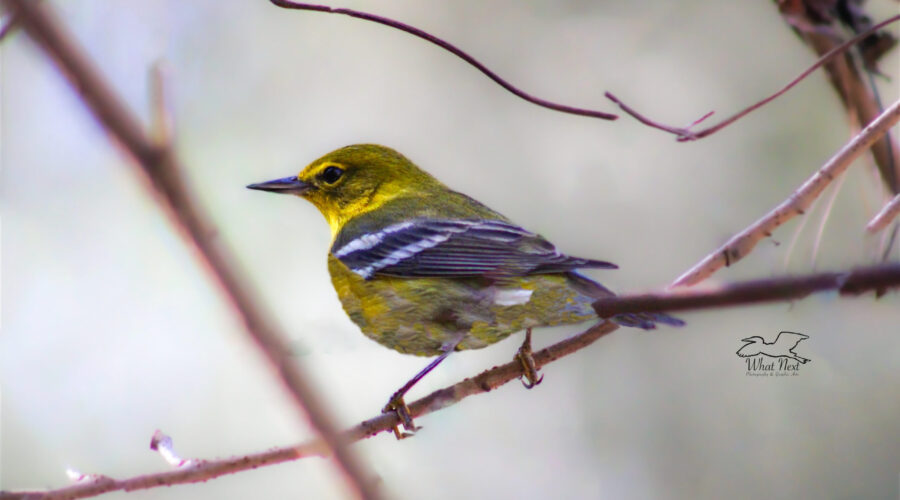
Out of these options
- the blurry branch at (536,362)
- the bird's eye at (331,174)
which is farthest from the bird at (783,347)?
the bird's eye at (331,174)

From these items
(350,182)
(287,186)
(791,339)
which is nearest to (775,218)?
(791,339)

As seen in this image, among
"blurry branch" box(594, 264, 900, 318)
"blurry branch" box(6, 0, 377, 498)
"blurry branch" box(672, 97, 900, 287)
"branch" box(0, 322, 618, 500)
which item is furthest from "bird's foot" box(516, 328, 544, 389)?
"blurry branch" box(6, 0, 377, 498)

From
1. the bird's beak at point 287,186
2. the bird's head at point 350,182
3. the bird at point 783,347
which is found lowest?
the bird at point 783,347

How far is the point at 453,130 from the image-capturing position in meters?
6.30

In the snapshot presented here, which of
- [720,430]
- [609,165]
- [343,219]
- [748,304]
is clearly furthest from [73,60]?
[609,165]

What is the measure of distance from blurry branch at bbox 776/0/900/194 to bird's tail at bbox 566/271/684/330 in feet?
5.12

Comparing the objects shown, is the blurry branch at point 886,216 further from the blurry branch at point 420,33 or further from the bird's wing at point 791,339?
the blurry branch at point 420,33

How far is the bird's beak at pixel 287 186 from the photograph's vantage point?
12.1 ft

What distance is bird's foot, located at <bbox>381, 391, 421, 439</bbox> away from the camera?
9.34ft

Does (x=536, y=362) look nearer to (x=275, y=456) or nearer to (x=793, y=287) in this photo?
(x=275, y=456)

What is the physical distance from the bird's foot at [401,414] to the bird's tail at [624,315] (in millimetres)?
779

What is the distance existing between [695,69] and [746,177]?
1038 millimetres

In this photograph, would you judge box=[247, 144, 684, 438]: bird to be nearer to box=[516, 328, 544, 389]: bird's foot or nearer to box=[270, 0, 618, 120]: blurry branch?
box=[516, 328, 544, 389]: bird's foot

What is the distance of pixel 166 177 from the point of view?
77 centimetres
